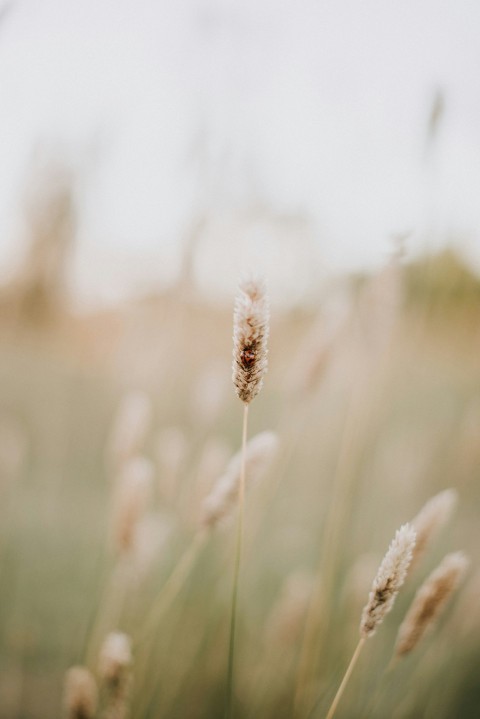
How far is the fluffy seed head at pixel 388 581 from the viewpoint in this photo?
48cm

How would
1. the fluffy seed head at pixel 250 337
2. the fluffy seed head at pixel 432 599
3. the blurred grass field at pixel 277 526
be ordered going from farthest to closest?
the blurred grass field at pixel 277 526 → the fluffy seed head at pixel 432 599 → the fluffy seed head at pixel 250 337

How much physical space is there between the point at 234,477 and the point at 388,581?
0.21m

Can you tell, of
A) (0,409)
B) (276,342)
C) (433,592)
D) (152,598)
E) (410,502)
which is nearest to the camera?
(433,592)

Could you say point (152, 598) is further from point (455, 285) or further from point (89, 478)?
point (455, 285)

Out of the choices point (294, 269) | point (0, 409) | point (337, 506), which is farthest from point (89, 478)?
point (337, 506)

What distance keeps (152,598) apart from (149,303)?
1532 mm

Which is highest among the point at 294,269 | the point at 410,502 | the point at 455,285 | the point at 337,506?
the point at 294,269

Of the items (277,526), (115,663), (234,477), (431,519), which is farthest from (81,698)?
(277,526)

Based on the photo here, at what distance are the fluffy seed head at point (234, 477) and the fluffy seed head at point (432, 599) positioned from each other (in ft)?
0.73

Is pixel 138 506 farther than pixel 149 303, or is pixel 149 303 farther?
pixel 149 303

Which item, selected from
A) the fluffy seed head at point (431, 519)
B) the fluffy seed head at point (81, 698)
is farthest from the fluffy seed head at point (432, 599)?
the fluffy seed head at point (81, 698)

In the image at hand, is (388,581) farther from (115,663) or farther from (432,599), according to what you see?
A: (115,663)

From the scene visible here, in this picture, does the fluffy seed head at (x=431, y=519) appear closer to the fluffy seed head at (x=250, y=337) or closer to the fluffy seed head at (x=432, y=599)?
the fluffy seed head at (x=432, y=599)

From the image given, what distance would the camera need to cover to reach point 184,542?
1.60m
